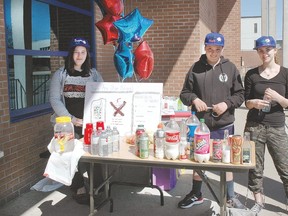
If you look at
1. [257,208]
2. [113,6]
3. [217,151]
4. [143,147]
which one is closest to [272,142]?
[257,208]

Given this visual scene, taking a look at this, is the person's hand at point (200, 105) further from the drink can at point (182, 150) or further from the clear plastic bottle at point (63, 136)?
the clear plastic bottle at point (63, 136)

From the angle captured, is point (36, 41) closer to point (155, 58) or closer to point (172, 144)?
point (155, 58)

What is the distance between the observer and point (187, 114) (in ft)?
17.9

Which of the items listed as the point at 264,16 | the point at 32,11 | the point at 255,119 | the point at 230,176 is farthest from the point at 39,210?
the point at 264,16

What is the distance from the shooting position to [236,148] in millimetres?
2869

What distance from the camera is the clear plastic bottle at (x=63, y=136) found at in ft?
10.6

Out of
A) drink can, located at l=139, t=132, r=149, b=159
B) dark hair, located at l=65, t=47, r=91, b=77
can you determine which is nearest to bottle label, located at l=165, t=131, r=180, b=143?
drink can, located at l=139, t=132, r=149, b=159

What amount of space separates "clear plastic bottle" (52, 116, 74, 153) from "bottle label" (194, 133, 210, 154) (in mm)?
1123

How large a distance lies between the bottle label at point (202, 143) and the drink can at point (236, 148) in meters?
0.19

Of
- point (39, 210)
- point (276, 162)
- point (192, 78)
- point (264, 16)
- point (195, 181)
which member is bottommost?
point (39, 210)

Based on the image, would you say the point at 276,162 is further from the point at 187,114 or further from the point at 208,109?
the point at 187,114

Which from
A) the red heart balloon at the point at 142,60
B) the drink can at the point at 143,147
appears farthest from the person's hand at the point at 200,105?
the red heart balloon at the point at 142,60

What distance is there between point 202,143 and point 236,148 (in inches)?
10.4

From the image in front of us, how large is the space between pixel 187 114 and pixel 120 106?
6.07 ft
